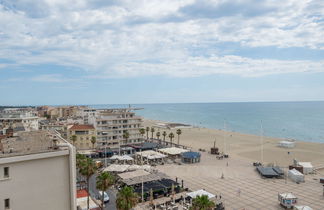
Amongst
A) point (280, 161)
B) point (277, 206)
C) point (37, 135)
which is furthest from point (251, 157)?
point (37, 135)

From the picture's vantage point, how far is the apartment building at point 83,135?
237ft

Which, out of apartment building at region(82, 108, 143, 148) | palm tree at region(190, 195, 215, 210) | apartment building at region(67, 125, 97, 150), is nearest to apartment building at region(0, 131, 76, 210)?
palm tree at region(190, 195, 215, 210)

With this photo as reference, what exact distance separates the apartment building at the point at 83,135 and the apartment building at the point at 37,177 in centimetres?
5524

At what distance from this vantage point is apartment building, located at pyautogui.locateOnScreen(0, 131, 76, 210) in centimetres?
1567

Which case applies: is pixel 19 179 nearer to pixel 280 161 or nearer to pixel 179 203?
pixel 179 203

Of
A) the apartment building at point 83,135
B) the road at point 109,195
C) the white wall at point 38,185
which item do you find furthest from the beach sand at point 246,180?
the white wall at point 38,185

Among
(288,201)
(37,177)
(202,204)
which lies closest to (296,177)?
(288,201)

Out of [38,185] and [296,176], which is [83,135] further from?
[38,185]

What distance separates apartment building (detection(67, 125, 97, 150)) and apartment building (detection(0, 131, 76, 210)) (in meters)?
55.2

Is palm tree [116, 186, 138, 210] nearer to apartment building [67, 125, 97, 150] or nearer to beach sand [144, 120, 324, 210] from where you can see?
beach sand [144, 120, 324, 210]

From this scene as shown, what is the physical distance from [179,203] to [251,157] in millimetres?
39844

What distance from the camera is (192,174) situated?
52.7 metres

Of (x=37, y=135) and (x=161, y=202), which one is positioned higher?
(x=37, y=135)

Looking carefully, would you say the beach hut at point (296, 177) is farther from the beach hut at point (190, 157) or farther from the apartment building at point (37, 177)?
the apartment building at point (37, 177)
